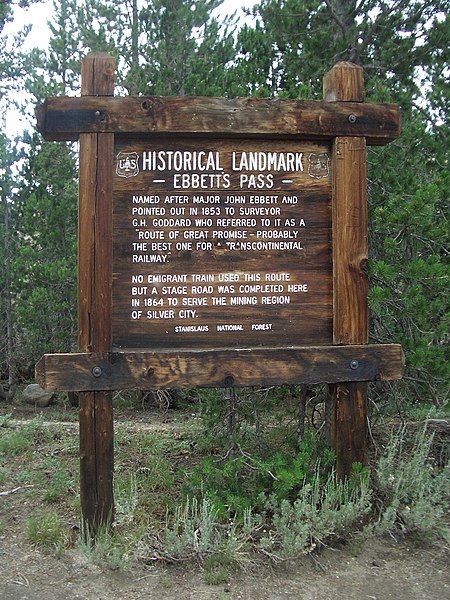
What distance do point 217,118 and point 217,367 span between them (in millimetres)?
1577

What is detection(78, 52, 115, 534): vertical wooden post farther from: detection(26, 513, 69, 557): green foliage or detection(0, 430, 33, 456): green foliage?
detection(0, 430, 33, 456): green foliage

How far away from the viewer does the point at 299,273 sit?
14.4ft

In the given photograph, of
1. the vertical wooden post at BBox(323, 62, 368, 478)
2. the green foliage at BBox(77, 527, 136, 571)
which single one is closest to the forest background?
the vertical wooden post at BBox(323, 62, 368, 478)

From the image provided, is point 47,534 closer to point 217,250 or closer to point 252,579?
point 252,579

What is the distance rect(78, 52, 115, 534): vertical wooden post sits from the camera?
13.6 feet

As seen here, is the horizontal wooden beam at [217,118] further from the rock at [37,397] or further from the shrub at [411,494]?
the rock at [37,397]

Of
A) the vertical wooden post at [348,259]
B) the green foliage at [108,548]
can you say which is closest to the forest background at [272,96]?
the vertical wooden post at [348,259]

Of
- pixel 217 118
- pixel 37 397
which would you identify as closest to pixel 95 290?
pixel 217 118

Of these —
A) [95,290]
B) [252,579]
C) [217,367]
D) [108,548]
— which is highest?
[95,290]

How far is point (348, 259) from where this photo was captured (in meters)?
4.41

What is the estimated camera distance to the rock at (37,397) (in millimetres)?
12328

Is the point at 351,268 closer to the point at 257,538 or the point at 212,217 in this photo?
the point at 212,217

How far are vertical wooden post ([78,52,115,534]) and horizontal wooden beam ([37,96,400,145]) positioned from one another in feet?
0.36

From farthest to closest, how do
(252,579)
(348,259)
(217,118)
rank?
1. (348,259)
2. (217,118)
3. (252,579)
